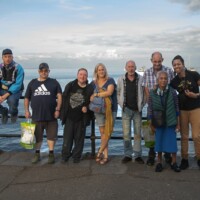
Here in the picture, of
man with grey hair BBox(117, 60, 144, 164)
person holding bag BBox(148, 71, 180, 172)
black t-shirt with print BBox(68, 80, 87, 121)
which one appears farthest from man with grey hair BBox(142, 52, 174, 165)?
black t-shirt with print BBox(68, 80, 87, 121)

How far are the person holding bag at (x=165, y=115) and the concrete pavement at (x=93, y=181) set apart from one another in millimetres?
370

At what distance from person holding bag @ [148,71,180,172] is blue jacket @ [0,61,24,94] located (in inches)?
98.2

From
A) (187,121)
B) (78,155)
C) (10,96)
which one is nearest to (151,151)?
(187,121)

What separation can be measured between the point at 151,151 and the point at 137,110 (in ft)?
2.61

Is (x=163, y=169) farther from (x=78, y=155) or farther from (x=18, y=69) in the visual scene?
(x=18, y=69)

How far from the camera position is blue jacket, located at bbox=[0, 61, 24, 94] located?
6.06m

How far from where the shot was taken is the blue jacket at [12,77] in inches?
238

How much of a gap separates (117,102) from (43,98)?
1.35m

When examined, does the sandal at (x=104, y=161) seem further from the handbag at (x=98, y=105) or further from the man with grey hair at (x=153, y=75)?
the handbag at (x=98, y=105)

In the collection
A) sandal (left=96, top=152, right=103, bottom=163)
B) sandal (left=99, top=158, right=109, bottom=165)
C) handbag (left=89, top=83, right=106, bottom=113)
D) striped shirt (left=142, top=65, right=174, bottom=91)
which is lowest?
sandal (left=99, top=158, right=109, bottom=165)

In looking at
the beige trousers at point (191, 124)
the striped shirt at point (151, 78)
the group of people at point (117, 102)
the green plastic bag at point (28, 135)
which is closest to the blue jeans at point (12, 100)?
the group of people at point (117, 102)

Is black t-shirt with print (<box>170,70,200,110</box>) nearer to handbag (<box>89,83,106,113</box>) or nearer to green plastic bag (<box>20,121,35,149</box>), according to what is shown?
handbag (<box>89,83,106,113</box>)

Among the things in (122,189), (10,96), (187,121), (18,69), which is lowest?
(122,189)

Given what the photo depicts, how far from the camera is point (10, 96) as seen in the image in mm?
6090
